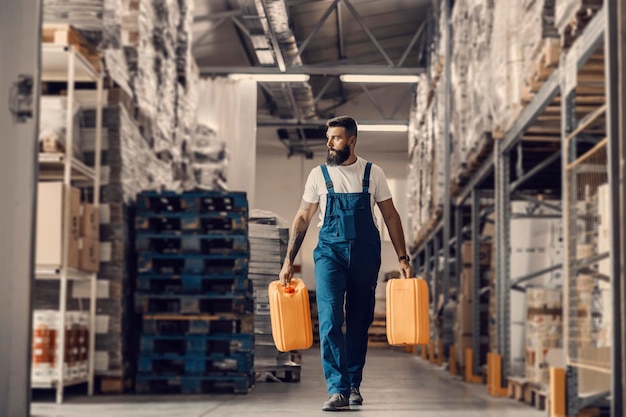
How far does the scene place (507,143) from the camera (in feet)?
26.7

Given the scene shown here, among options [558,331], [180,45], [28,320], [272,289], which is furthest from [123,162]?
[272,289]

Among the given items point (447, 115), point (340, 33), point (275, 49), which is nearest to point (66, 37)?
point (275, 49)

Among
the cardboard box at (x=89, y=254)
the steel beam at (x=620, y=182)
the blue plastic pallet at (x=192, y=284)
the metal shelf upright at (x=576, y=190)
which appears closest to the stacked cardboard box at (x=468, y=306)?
the blue plastic pallet at (x=192, y=284)

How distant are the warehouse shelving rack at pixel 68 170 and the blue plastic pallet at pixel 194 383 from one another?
0.47 m

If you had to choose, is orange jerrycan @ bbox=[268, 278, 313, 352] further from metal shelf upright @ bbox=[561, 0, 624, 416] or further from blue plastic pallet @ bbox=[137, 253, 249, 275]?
blue plastic pallet @ bbox=[137, 253, 249, 275]

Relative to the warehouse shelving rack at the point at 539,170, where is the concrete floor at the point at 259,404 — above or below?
below

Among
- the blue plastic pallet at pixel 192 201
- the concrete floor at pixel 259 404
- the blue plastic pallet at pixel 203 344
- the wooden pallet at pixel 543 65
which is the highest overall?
the wooden pallet at pixel 543 65

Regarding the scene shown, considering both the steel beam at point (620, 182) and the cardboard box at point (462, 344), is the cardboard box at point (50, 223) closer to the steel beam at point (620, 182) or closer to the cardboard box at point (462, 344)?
the steel beam at point (620, 182)

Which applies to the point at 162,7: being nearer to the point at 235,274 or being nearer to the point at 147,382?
the point at 235,274

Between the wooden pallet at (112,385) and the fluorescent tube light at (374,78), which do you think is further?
the fluorescent tube light at (374,78)

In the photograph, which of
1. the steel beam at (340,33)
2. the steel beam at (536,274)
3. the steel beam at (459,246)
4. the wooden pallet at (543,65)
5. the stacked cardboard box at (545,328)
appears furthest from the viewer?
the steel beam at (459,246)

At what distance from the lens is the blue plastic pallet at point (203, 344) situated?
26.4 ft

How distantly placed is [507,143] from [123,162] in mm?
3429

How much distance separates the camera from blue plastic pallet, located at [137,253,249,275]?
26.3 feet
